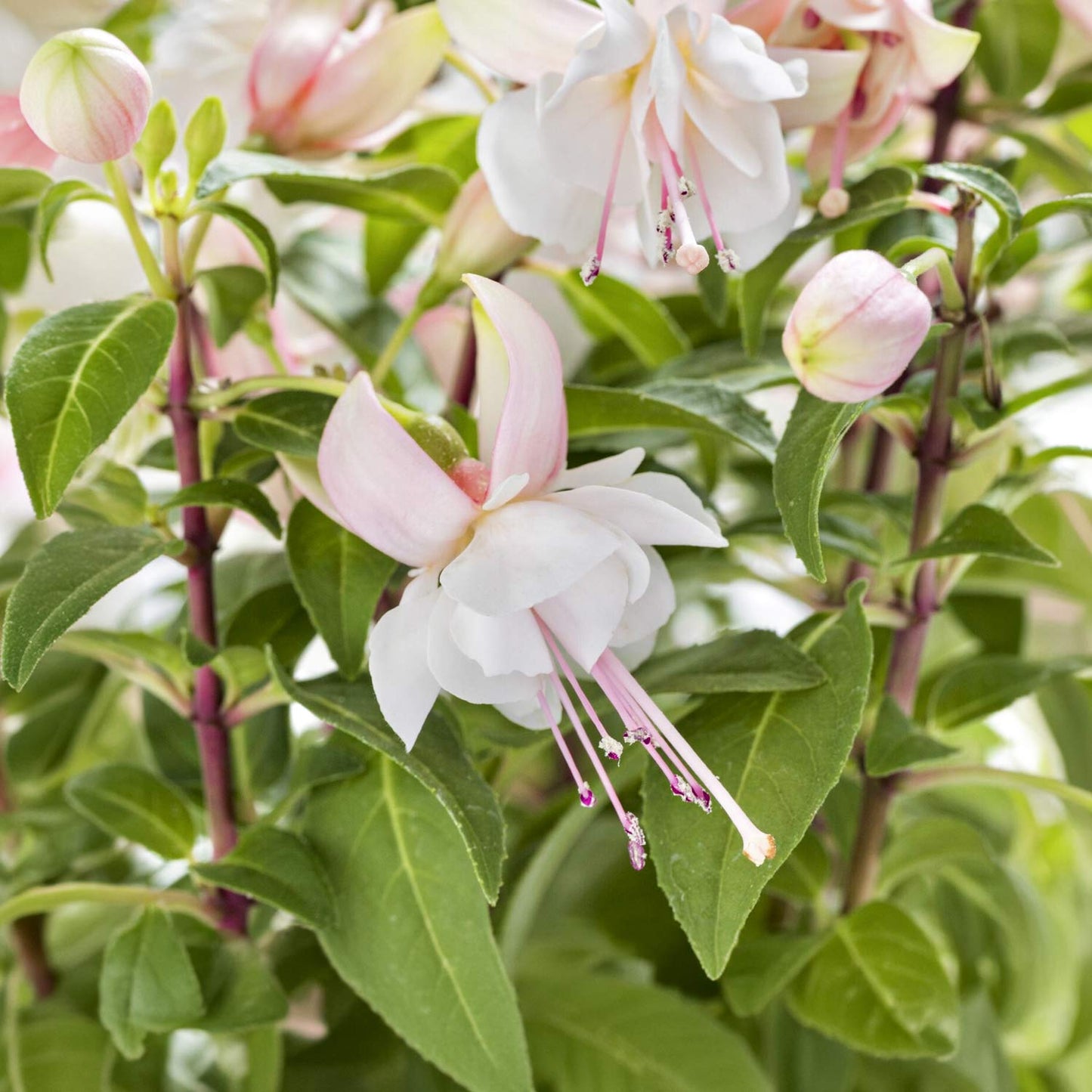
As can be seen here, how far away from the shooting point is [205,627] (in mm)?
388

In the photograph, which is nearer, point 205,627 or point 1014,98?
point 205,627

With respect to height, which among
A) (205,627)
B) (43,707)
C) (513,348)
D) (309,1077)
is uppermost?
(513,348)

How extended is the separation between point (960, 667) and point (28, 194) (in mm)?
342

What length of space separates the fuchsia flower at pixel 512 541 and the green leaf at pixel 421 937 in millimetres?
52

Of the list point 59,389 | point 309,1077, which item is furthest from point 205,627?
point 309,1077

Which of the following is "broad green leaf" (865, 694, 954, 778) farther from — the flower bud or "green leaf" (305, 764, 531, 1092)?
the flower bud

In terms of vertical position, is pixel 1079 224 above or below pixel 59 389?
below

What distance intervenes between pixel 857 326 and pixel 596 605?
87 mm

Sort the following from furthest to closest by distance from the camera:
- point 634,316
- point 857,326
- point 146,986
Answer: point 634,316 < point 146,986 < point 857,326

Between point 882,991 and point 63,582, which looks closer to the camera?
point 63,582

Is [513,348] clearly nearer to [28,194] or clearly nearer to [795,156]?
[28,194]

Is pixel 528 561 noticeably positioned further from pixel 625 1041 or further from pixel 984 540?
pixel 625 1041

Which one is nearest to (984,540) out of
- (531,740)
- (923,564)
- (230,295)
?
(923,564)

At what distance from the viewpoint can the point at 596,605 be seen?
12.1 inches
